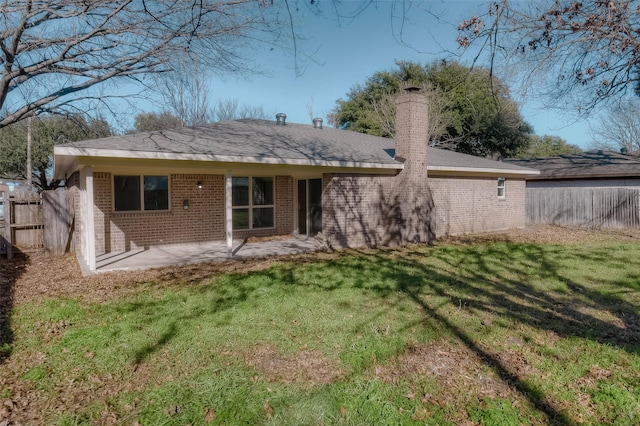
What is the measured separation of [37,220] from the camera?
1116cm

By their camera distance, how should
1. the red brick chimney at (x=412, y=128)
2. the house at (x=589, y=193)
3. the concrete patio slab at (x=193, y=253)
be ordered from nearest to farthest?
the concrete patio slab at (x=193, y=253)
the red brick chimney at (x=412, y=128)
the house at (x=589, y=193)

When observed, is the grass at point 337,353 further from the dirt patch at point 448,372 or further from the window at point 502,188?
the window at point 502,188

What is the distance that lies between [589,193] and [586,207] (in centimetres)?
62

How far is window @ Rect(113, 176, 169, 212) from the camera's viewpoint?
35.6 ft

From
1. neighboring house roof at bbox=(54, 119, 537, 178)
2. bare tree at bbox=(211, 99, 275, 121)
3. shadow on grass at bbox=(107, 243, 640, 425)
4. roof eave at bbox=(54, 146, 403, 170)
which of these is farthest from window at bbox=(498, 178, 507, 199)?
bare tree at bbox=(211, 99, 275, 121)

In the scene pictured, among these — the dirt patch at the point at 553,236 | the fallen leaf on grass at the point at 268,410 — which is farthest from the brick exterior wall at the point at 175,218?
the fallen leaf on grass at the point at 268,410

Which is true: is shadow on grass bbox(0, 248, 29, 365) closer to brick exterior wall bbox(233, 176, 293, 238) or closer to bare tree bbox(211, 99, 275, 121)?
brick exterior wall bbox(233, 176, 293, 238)

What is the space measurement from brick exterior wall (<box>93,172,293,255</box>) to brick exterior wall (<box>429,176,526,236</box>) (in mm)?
5560

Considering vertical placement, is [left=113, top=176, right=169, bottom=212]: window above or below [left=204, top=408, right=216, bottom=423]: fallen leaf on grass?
above

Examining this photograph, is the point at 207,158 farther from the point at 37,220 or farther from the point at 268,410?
the point at 268,410

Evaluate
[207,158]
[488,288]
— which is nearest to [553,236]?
[488,288]

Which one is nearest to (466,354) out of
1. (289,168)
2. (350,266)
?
(350,266)

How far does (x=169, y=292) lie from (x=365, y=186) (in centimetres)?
683

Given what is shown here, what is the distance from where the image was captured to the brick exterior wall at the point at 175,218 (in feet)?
34.8
